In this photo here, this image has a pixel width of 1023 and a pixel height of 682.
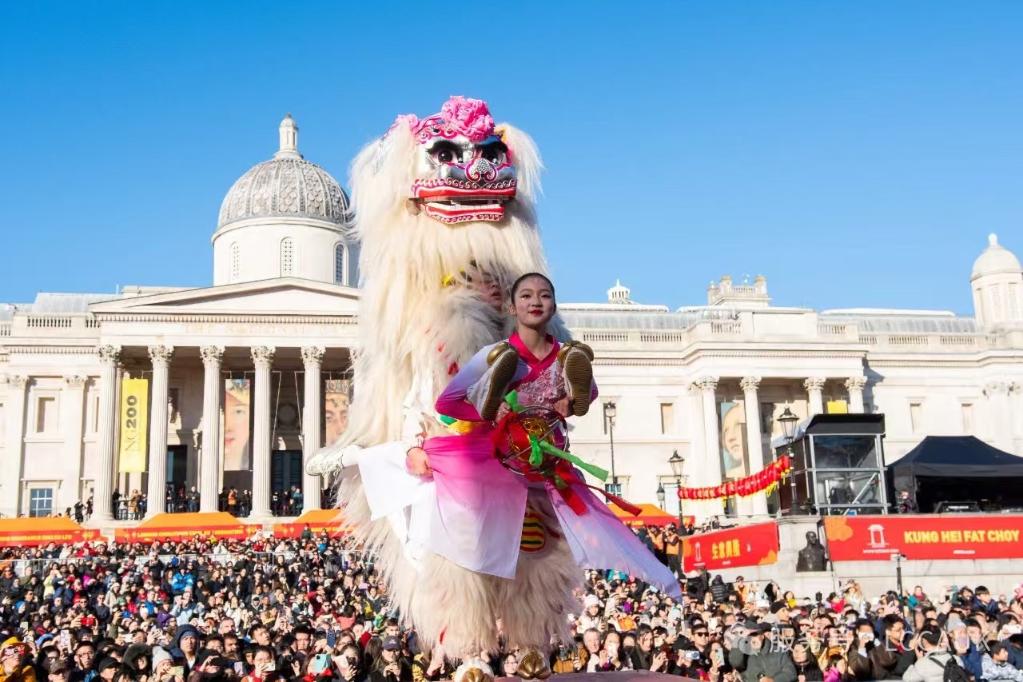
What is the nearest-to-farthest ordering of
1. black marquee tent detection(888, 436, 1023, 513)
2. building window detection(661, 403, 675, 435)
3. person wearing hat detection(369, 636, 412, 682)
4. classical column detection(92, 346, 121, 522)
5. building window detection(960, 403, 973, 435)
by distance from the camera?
1. person wearing hat detection(369, 636, 412, 682)
2. black marquee tent detection(888, 436, 1023, 513)
3. classical column detection(92, 346, 121, 522)
4. building window detection(661, 403, 675, 435)
5. building window detection(960, 403, 973, 435)

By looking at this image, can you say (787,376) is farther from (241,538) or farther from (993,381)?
(241,538)

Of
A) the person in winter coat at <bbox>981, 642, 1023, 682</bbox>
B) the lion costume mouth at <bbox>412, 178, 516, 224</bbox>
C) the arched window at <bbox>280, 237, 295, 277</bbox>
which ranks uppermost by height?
the arched window at <bbox>280, 237, 295, 277</bbox>

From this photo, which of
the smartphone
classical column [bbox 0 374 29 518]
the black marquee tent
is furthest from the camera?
classical column [bbox 0 374 29 518]

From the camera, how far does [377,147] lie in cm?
639

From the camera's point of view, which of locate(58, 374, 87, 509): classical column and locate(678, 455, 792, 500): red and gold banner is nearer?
locate(678, 455, 792, 500): red and gold banner

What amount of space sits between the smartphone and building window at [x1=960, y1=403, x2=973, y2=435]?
51265mm

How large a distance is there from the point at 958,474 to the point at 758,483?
16.2 feet

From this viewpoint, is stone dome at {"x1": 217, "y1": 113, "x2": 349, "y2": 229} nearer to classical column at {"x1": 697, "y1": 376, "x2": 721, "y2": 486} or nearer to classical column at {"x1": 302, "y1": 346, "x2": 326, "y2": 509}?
classical column at {"x1": 302, "y1": 346, "x2": 326, "y2": 509}

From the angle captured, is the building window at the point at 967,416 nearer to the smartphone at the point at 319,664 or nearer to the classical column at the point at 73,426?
the classical column at the point at 73,426

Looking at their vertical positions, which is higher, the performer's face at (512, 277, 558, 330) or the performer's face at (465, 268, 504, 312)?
the performer's face at (465, 268, 504, 312)

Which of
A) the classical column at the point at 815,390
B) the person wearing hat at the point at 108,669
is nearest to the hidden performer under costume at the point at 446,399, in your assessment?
the person wearing hat at the point at 108,669

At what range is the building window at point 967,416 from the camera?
55.1 m

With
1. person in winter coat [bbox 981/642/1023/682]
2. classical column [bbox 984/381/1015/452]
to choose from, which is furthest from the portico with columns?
person in winter coat [bbox 981/642/1023/682]

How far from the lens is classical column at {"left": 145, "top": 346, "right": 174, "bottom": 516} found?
42.9 m
